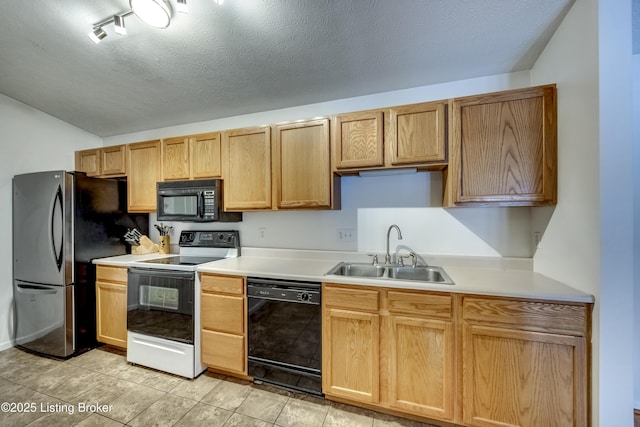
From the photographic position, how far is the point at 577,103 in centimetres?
136

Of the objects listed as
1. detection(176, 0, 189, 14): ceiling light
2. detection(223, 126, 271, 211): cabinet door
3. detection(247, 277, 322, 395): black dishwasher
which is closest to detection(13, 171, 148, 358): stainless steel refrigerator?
detection(223, 126, 271, 211): cabinet door

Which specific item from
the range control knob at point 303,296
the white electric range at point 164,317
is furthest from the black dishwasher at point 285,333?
the white electric range at point 164,317

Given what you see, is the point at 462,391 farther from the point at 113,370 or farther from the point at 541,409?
the point at 113,370

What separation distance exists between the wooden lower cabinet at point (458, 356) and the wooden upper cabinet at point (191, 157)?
1.64m

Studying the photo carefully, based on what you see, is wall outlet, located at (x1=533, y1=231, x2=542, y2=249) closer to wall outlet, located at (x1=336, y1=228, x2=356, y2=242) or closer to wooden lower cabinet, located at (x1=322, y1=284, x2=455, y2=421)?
wooden lower cabinet, located at (x1=322, y1=284, x2=455, y2=421)

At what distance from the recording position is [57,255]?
2312 mm

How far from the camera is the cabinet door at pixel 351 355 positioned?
1625 millimetres

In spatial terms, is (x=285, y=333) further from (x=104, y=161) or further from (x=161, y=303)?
Answer: (x=104, y=161)

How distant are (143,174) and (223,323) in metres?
1.84

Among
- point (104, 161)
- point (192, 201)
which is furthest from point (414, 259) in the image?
point (104, 161)

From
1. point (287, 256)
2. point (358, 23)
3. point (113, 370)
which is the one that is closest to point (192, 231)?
point (287, 256)

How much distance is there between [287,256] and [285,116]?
1406 mm

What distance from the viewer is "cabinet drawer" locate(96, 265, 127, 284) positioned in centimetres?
237

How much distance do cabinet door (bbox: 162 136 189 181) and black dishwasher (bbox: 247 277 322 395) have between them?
1.40 metres
